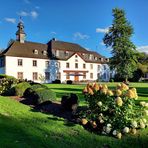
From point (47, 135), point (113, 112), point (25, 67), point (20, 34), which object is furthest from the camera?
point (20, 34)

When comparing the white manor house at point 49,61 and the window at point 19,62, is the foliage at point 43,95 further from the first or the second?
the window at point 19,62

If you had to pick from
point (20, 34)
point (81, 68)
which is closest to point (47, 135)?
point (20, 34)

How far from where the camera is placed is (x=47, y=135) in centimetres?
791

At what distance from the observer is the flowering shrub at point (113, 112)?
28.7 feet

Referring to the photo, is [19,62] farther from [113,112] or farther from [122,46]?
[113,112]

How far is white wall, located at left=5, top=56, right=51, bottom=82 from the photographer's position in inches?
2053

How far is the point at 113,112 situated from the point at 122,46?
4126 centimetres

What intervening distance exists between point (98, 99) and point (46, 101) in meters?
3.62

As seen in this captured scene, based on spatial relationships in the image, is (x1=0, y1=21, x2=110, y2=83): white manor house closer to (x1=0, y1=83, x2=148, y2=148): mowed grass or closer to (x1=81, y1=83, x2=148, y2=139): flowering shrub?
(x1=0, y1=83, x2=148, y2=148): mowed grass

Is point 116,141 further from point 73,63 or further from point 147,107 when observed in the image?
point 73,63

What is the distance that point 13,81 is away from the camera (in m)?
19.7

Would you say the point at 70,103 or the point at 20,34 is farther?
the point at 20,34

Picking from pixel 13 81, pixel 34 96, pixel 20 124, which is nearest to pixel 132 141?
pixel 20 124

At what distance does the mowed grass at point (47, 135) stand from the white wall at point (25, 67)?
142 feet
